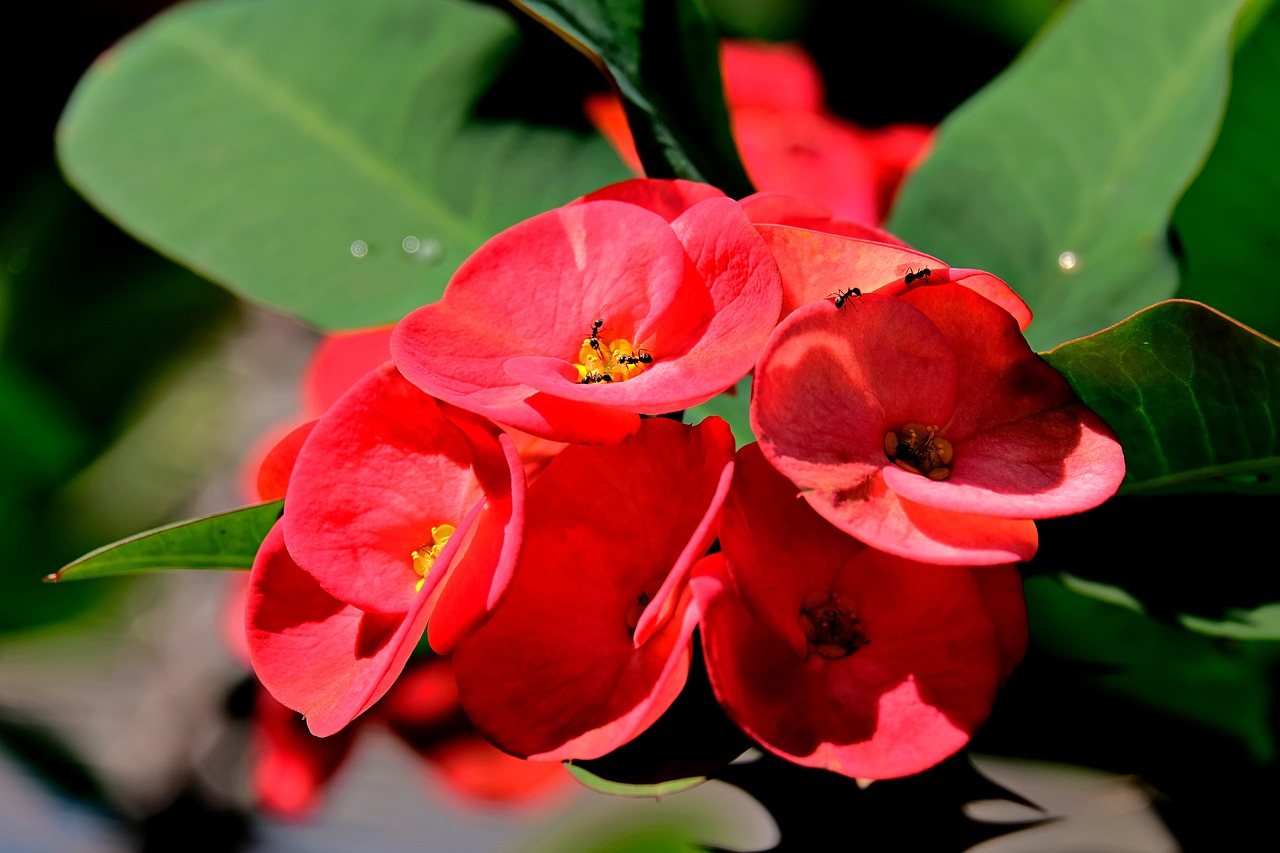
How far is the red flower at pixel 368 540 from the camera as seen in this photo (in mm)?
487

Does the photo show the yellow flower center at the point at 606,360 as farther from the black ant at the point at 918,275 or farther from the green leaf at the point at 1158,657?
the green leaf at the point at 1158,657

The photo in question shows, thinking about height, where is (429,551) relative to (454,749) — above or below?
above

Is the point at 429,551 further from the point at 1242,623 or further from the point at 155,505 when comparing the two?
the point at 155,505

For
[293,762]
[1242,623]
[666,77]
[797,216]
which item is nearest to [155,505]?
[293,762]

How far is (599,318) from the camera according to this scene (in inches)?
21.4

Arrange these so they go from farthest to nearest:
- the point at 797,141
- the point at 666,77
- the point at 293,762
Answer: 1. the point at 293,762
2. the point at 797,141
3. the point at 666,77

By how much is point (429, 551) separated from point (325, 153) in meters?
0.49

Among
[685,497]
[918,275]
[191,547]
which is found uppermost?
[918,275]

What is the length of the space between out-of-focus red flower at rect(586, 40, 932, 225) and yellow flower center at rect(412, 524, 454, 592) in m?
0.45

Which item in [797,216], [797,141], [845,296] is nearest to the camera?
[845,296]

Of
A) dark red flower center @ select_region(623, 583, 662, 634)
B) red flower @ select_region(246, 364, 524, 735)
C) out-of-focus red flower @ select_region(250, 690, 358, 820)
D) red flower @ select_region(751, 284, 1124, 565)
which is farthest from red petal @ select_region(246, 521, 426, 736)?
out-of-focus red flower @ select_region(250, 690, 358, 820)

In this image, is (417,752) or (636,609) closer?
(636,609)

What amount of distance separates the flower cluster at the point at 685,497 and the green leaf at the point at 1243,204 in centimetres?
42

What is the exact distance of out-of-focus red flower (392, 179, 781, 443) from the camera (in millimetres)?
477
